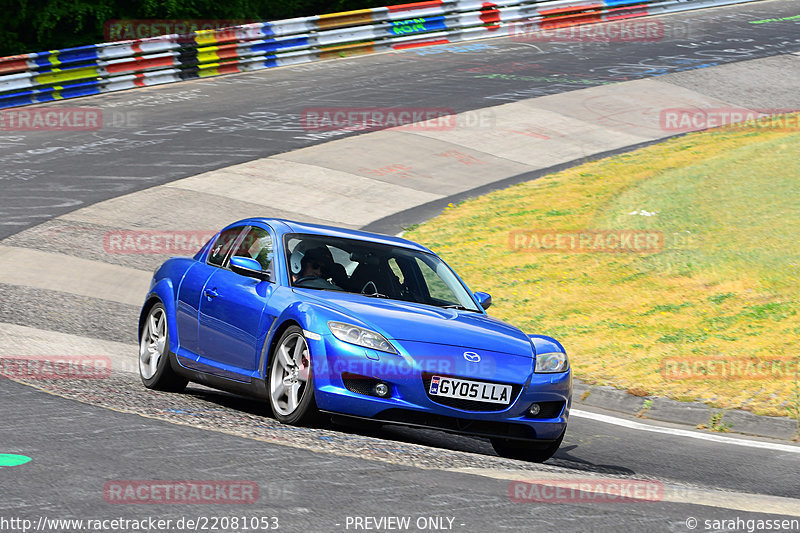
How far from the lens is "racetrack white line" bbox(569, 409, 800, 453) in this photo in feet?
27.1

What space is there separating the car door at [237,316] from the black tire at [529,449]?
185cm

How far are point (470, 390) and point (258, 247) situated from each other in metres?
2.31

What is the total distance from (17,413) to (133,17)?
80.6ft

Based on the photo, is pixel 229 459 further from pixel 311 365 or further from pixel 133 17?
pixel 133 17

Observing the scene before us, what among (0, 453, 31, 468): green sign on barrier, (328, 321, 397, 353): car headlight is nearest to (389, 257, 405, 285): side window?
(328, 321, 397, 353): car headlight

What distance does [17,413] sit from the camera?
6.86 meters

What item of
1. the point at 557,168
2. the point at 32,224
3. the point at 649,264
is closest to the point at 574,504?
the point at 649,264

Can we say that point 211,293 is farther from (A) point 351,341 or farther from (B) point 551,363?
(B) point 551,363

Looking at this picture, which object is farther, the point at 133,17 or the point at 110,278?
the point at 133,17

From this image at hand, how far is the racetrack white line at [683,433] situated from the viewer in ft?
27.1

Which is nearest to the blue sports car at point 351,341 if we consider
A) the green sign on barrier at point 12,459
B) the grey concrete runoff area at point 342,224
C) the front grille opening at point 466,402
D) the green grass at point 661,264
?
the front grille opening at point 466,402

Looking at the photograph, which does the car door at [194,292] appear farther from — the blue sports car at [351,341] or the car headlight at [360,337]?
the car headlight at [360,337]

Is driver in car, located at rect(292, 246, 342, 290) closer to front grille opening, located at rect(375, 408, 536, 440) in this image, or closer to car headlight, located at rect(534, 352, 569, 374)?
front grille opening, located at rect(375, 408, 536, 440)

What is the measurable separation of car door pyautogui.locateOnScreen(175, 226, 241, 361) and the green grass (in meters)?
3.77
